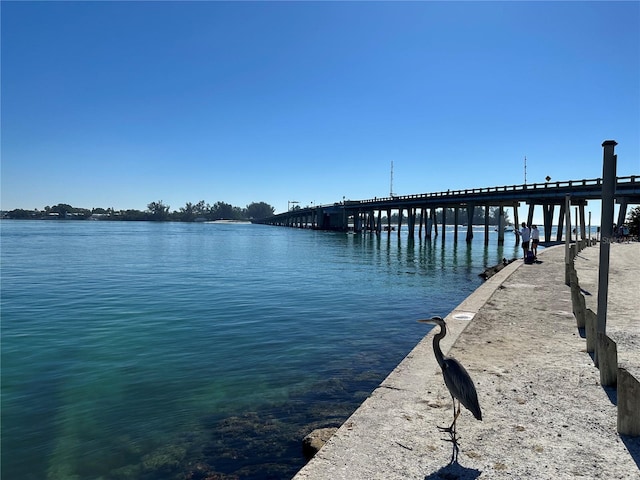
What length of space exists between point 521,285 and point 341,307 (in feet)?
22.2

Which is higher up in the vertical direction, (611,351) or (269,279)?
(611,351)

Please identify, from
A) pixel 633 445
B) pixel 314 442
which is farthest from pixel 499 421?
pixel 314 442

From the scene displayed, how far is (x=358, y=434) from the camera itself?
5000mm

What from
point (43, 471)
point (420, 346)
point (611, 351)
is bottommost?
point (43, 471)

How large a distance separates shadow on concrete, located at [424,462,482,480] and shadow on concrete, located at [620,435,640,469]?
164cm

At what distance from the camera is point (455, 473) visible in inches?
163

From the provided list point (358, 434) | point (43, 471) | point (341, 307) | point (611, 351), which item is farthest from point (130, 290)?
point (611, 351)

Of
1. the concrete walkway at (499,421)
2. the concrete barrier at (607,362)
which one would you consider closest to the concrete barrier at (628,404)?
the concrete walkway at (499,421)

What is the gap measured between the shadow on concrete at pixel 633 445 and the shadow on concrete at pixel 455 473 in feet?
5.37

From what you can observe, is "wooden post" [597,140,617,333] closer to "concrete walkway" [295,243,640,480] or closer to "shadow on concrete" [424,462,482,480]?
"concrete walkway" [295,243,640,480]

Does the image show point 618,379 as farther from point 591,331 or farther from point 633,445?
point 591,331

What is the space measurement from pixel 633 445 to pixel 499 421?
4.29 ft

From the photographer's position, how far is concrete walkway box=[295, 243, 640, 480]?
13.9 feet

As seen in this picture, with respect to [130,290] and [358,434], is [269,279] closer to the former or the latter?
[130,290]
